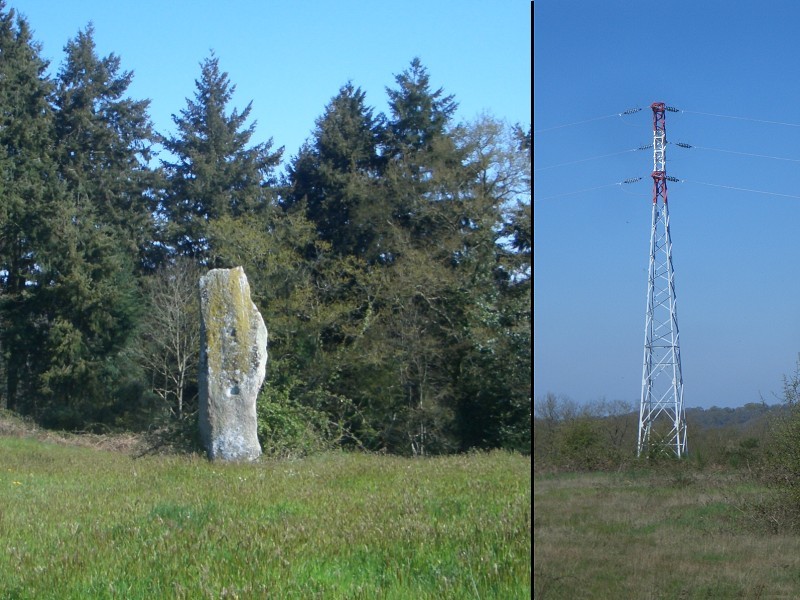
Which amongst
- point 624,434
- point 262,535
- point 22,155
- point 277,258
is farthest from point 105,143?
point 624,434

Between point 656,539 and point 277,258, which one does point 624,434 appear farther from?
point 277,258

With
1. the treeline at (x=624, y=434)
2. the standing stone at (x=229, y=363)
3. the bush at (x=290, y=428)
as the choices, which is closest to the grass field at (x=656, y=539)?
the treeline at (x=624, y=434)

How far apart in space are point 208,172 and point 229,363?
3.56 meters

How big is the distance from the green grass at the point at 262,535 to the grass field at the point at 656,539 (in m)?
0.99

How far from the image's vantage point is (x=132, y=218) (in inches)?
398

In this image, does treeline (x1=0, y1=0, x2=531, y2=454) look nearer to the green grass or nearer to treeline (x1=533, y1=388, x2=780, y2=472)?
the green grass

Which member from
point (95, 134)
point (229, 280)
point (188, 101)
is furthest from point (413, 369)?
point (95, 134)

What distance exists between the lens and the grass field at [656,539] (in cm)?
252

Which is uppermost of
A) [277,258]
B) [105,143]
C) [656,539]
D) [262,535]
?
[105,143]

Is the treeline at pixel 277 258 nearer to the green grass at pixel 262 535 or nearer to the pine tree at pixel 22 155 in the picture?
the pine tree at pixel 22 155

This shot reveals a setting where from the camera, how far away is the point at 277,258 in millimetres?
11219

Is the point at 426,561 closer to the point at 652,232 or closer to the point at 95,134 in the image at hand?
the point at 652,232

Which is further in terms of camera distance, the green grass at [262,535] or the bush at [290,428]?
the bush at [290,428]

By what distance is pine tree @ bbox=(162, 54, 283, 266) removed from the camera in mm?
10211
